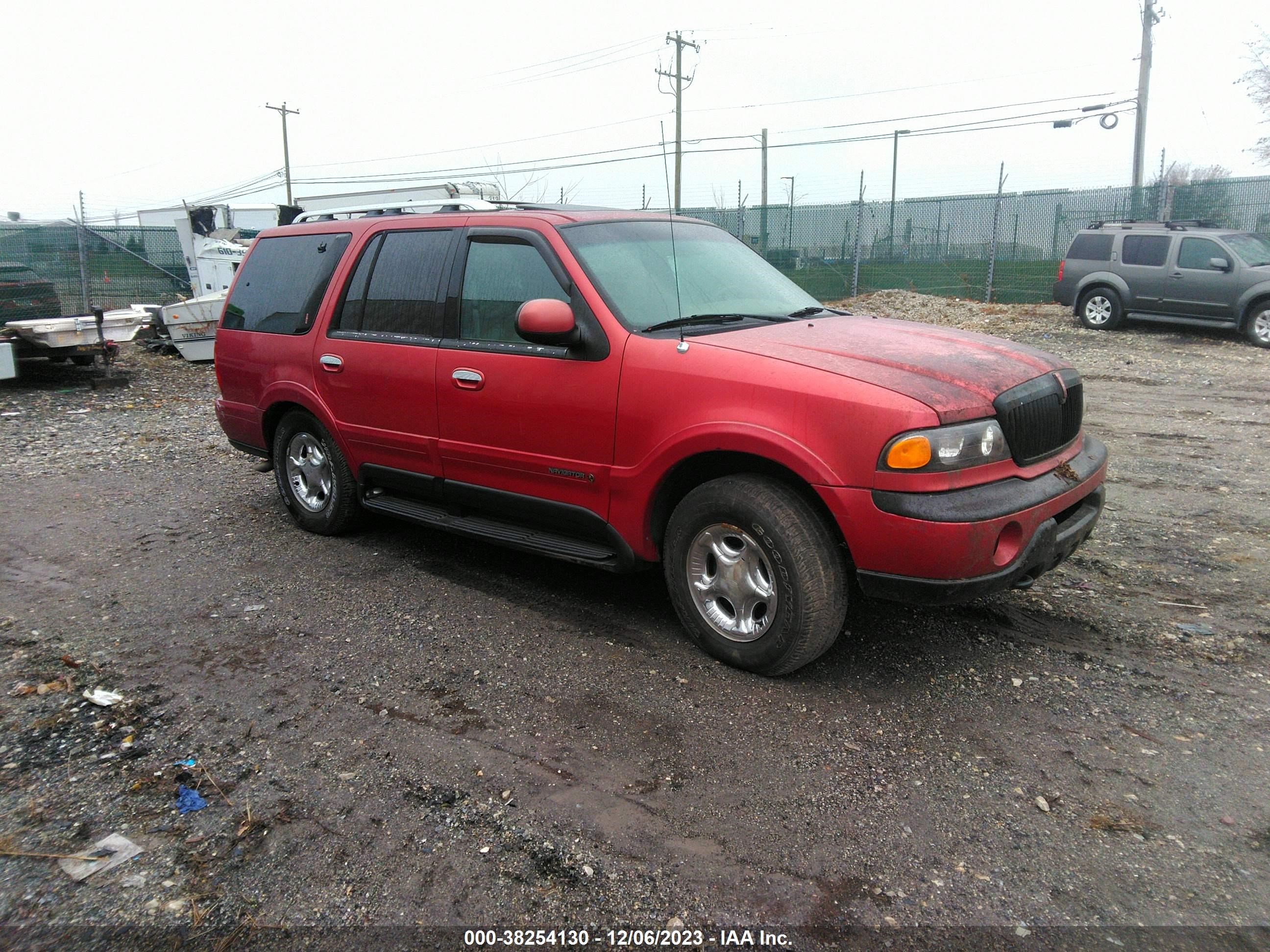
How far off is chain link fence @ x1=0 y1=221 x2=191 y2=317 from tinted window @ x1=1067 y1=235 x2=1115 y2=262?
18935 millimetres

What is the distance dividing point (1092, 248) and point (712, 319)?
585 inches

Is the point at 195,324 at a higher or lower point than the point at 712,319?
lower

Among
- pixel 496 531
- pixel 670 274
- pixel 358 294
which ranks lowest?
pixel 496 531

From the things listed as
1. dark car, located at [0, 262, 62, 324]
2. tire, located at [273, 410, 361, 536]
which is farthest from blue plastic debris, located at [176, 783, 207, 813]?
dark car, located at [0, 262, 62, 324]

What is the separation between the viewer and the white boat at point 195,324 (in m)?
14.1

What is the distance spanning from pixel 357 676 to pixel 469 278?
2.04 metres

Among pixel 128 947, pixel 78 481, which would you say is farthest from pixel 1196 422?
pixel 78 481

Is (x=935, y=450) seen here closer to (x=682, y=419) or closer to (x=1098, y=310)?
(x=682, y=419)

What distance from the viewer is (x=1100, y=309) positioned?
16109 millimetres

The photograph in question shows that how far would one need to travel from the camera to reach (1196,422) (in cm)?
877

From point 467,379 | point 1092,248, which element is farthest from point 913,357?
Result: point 1092,248

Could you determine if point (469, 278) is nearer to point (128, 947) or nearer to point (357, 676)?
point (357, 676)

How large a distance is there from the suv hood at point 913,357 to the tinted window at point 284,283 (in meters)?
2.71

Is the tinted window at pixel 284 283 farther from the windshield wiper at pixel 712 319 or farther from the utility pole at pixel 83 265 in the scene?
the utility pole at pixel 83 265
